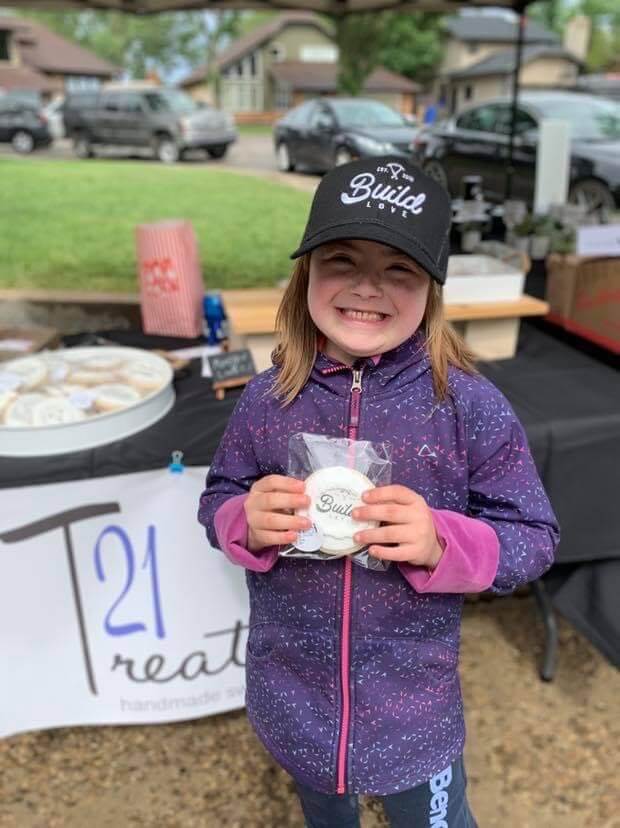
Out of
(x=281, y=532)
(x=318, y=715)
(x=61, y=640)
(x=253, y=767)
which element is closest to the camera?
(x=281, y=532)

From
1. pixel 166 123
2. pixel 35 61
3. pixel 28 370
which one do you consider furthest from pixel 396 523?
pixel 35 61

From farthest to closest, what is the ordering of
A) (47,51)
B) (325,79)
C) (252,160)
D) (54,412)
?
(47,51), (325,79), (252,160), (54,412)

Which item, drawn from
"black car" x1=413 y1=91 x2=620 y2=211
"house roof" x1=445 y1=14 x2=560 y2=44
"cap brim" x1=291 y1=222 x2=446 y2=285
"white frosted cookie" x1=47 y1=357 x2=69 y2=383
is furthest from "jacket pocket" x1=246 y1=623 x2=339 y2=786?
"house roof" x1=445 y1=14 x2=560 y2=44

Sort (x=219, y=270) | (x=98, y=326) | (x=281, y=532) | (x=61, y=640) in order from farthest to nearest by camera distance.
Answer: (x=219, y=270), (x=98, y=326), (x=61, y=640), (x=281, y=532)

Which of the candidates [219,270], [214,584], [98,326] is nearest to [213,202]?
[219,270]

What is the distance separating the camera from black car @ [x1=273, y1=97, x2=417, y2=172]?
2.74 meters

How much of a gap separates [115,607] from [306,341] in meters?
0.99

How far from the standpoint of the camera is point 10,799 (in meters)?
1.64

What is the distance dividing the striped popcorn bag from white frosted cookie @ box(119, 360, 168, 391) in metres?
0.41

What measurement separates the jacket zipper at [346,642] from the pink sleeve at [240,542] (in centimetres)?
11

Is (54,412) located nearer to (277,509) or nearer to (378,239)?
(277,509)

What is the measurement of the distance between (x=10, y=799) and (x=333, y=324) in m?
1.54

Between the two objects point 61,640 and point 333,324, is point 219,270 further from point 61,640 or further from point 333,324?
point 333,324

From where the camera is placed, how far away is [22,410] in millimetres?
1418
